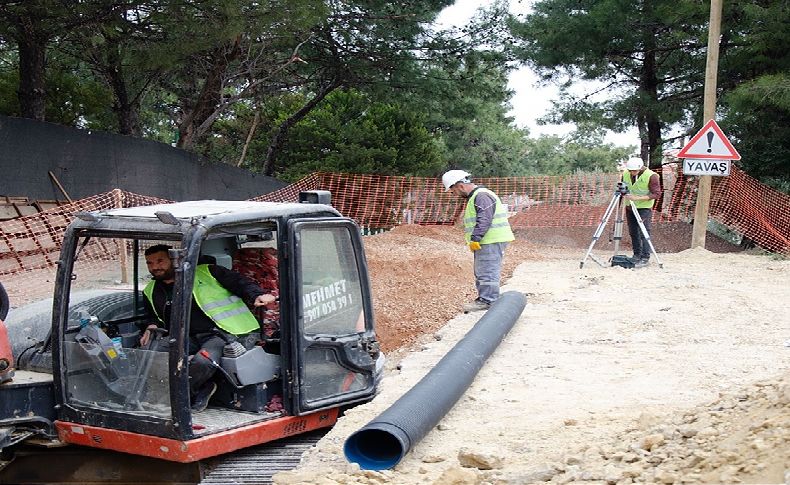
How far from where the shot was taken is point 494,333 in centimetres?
749

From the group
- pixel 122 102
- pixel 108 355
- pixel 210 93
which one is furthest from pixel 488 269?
pixel 122 102

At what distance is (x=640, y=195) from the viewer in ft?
41.8

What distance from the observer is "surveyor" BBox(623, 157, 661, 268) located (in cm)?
1264

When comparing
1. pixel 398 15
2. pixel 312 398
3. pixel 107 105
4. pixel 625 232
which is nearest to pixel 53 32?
pixel 107 105

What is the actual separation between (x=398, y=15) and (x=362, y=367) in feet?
46.0

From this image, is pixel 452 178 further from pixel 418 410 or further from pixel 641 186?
pixel 418 410

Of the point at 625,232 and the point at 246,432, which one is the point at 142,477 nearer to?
the point at 246,432

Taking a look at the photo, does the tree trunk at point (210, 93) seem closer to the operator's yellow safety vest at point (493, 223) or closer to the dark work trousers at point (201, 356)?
the operator's yellow safety vest at point (493, 223)

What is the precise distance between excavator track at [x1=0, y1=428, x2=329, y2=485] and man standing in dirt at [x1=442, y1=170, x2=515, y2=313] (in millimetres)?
4666

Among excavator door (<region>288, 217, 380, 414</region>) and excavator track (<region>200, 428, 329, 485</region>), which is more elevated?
excavator door (<region>288, 217, 380, 414</region>)

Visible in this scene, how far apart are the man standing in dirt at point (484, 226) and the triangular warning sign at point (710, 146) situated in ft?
17.0

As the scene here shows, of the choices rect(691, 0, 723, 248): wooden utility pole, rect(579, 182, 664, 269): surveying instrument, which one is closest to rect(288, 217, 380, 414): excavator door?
rect(579, 182, 664, 269): surveying instrument

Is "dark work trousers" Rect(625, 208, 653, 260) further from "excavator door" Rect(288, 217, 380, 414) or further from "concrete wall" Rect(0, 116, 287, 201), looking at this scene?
"concrete wall" Rect(0, 116, 287, 201)

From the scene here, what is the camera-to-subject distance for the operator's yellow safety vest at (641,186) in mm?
12656
